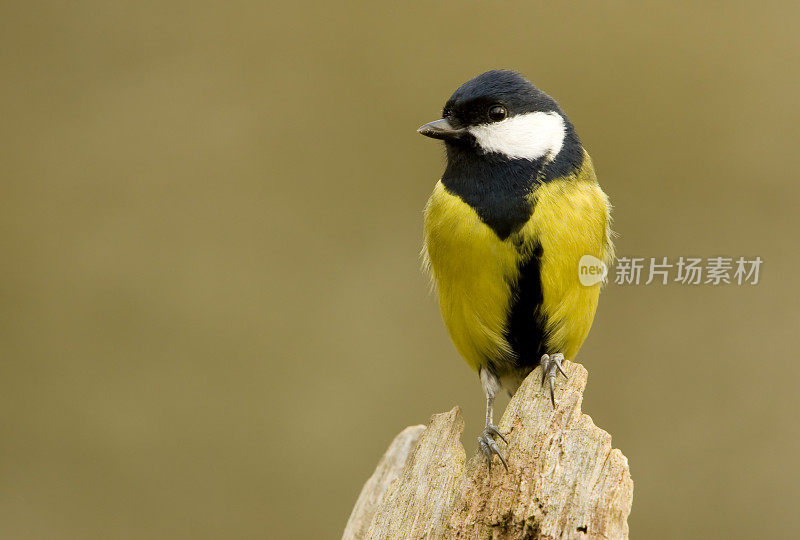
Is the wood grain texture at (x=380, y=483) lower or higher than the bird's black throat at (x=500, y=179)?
lower

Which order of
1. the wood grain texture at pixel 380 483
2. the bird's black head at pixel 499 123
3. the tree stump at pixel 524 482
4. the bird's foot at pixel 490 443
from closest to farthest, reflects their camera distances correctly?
the tree stump at pixel 524 482 < the bird's foot at pixel 490 443 < the wood grain texture at pixel 380 483 < the bird's black head at pixel 499 123

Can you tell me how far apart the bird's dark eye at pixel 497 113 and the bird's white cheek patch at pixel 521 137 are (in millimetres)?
13

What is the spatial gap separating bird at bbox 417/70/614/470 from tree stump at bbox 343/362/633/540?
0.27 metres

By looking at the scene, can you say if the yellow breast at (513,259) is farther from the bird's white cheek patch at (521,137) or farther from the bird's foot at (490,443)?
the bird's foot at (490,443)

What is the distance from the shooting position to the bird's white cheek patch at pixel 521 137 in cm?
279

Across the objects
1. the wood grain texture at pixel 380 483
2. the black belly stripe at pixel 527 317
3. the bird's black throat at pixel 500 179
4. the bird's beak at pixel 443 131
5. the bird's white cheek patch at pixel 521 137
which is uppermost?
the bird's white cheek patch at pixel 521 137

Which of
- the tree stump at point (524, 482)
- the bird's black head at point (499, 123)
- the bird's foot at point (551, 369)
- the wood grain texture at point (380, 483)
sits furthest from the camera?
the bird's black head at point (499, 123)

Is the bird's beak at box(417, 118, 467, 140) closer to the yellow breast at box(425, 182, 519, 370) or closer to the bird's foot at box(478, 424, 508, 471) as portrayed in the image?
the yellow breast at box(425, 182, 519, 370)

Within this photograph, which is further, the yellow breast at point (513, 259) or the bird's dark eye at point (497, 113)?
the bird's dark eye at point (497, 113)

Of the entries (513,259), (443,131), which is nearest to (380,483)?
(513,259)

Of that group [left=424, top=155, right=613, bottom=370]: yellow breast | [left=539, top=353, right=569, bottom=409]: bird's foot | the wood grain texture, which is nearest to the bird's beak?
[left=424, top=155, right=613, bottom=370]: yellow breast

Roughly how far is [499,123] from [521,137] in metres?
0.08

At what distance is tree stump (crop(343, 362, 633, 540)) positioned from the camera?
216 cm

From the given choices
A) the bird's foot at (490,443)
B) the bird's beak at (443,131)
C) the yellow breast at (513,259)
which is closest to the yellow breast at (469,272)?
the yellow breast at (513,259)
